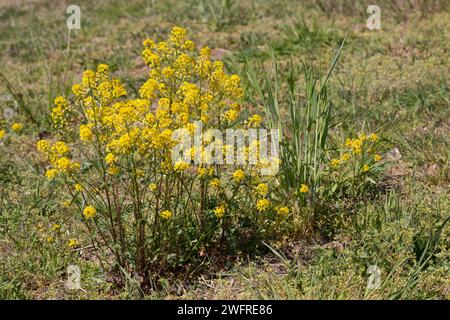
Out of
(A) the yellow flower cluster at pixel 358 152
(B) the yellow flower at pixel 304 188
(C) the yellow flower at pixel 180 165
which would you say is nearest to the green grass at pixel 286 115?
(A) the yellow flower cluster at pixel 358 152

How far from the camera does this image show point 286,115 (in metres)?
5.26

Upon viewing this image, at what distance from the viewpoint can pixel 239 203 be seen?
3893 millimetres

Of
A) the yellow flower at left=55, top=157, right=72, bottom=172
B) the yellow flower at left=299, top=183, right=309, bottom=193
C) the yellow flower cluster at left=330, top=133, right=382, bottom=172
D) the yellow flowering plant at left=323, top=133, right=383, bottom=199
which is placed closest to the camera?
the yellow flower at left=55, top=157, right=72, bottom=172

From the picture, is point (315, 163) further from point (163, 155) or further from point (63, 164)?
point (63, 164)

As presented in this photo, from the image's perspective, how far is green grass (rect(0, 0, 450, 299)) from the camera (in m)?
3.39

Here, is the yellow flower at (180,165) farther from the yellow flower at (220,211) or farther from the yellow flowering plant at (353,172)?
the yellow flowering plant at (353,172)

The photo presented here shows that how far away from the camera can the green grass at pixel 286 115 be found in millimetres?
3395

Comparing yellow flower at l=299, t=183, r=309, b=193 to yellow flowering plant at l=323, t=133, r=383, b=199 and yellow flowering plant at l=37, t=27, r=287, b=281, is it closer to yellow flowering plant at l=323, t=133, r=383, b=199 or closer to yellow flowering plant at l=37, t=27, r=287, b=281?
yellow flowering plant at l=37, t=27, r=287, b=281

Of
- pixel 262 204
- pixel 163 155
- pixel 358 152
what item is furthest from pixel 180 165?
pixel 358 152

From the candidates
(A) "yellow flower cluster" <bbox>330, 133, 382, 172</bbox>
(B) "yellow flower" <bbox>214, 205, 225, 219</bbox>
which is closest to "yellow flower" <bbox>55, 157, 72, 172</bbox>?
(B) "yellow flower" <bbox>214, 205, 225, 219</bbox>

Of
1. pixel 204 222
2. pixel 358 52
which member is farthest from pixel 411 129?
→ pixel 204 222

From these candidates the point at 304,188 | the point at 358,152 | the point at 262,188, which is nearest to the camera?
the point at 262,188

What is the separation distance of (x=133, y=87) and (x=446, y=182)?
282 centimetres
